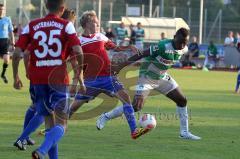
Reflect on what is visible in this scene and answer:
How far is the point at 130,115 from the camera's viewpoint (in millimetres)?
12984

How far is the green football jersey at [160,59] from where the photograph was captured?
13211mm

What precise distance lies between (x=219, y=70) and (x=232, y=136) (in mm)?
31376

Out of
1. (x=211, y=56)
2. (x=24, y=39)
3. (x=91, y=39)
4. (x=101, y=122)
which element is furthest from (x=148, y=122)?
(x=211, y=56)

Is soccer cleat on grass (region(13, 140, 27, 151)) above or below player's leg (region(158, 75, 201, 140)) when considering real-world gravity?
below

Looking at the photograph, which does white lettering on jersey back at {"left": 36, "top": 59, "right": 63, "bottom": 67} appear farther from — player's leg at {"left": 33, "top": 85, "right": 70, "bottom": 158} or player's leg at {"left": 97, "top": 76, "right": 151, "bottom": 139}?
player's leg at {"left": 97, "top": 76, "right": 151, "bottom": 139}

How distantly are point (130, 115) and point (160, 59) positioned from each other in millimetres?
1161

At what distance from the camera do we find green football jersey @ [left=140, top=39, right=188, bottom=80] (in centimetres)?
1321

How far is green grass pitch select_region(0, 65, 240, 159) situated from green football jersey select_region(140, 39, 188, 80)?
3.70ft

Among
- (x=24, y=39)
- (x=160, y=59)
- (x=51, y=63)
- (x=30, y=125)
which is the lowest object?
(x=30, y=125)

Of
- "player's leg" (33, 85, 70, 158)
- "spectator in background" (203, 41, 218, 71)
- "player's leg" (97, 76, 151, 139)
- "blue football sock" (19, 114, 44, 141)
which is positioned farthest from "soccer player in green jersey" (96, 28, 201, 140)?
"spectator in background" (203, 41, 218, 71)

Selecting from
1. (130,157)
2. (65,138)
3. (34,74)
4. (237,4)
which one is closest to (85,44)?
(65,138)

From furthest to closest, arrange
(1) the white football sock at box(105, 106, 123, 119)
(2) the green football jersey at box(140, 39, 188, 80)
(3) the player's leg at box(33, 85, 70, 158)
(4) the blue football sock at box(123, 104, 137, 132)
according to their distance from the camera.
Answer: (1) the white football sock at box(105, 106, 123, 119) < (2) the green football jersey at box(140, 39, 188, 80) < (4) the blue football sock at box(123, 104, 137, 132) < (3) the player's leg at box(33, 85, 70, 158)

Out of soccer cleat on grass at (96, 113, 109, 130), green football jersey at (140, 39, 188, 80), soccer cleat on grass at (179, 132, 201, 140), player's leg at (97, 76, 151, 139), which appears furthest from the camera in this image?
soccer cleat on grass at (96, 113, 109, 130)

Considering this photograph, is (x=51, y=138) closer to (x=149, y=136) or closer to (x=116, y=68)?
(x=116, y=68)
